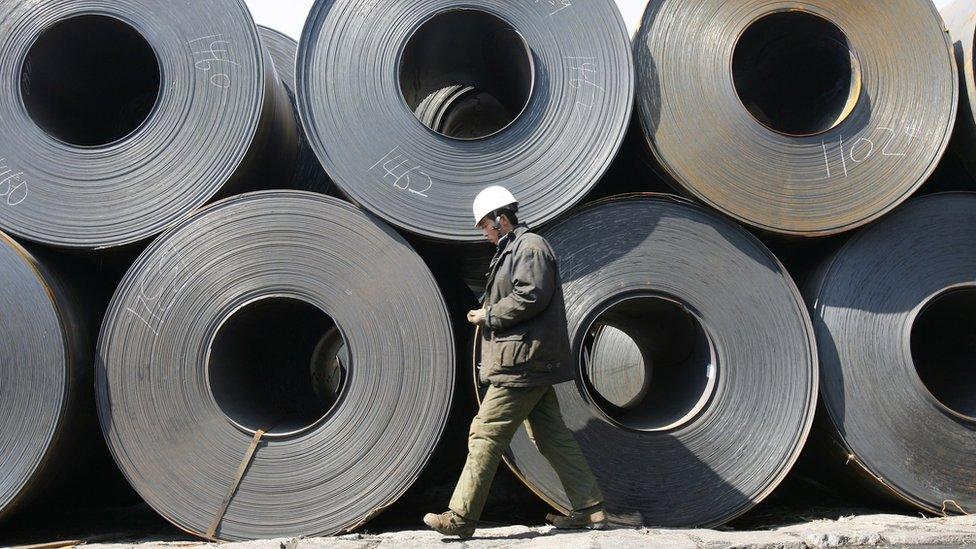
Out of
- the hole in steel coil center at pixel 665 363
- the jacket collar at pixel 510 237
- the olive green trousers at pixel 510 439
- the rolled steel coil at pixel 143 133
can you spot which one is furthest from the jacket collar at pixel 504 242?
the rolled steel coil at pixel 143 133

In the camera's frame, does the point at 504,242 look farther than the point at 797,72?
No

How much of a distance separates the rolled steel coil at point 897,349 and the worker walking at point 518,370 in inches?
47.3

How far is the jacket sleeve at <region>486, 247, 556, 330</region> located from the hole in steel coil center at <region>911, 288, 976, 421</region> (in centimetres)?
189

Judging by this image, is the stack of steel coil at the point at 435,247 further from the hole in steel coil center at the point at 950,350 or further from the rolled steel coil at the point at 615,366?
the rolled steel coil at the point at 615,366

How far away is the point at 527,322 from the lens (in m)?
2.73

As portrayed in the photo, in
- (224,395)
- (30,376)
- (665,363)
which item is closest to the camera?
(30,376)

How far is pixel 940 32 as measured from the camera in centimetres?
343

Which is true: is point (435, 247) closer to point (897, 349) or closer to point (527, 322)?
point (527, 322)

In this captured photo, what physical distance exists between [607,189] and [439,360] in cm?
140

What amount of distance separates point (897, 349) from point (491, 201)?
6.09 ft

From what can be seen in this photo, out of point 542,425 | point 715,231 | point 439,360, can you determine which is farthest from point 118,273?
point 715,231

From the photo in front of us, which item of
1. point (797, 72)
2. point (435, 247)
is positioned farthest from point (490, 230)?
point (797, 72)

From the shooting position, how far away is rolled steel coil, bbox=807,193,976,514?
318 centimetres

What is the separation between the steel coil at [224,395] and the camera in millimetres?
2947
